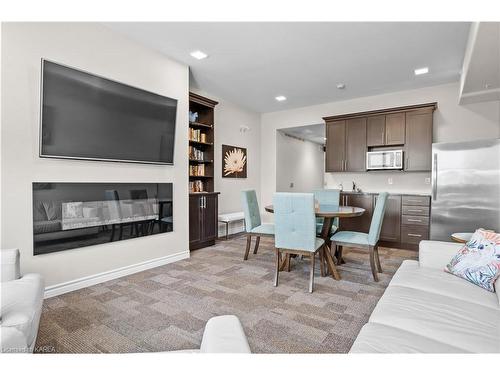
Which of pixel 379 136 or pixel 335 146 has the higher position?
pixel 379 136

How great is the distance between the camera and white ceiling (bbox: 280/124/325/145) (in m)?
6.55

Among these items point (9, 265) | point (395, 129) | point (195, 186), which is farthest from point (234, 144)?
point (9, 265)

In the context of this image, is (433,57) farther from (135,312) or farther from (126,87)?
(135,312)

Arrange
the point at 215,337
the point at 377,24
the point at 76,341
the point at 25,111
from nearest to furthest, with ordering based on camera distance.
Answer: the point at 215,337 → the point at 76,341 → the point at 25,111 → the point at 377,24

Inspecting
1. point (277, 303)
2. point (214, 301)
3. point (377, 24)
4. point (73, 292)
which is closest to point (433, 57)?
point (377, 24)

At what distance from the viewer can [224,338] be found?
1.03 meters

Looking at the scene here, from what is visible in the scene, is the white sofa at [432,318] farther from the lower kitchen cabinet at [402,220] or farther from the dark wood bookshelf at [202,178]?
the dark wood bookshelf at [202,178]

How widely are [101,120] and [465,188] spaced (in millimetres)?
4738

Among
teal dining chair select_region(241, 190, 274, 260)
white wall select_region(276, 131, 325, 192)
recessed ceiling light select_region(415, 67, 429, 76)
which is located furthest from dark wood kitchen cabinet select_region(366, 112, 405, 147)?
teal dining chair select_region(241, 190, 274, 260)

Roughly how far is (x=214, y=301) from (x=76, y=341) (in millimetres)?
1089

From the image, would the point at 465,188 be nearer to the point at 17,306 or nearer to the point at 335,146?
the point at 335,146

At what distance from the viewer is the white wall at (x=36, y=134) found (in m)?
2.38

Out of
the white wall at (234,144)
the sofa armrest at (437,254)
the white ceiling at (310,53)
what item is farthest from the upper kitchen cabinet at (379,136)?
the sofa armrest at (437,254)

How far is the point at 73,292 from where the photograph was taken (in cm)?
274
